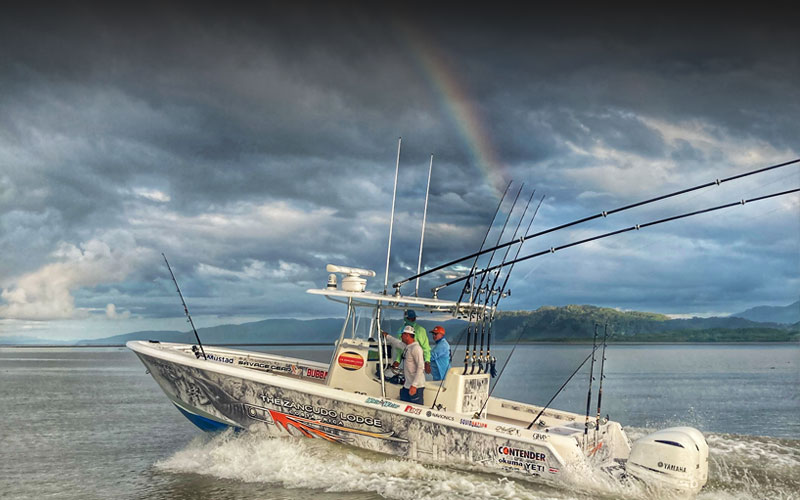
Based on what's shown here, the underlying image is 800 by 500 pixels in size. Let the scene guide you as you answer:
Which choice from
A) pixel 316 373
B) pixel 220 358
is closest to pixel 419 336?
pixel 316 373

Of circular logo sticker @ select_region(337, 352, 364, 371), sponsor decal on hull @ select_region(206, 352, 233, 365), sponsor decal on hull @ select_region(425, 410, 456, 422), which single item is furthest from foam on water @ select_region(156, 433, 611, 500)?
sponsor decal on hull @ select_region(206, 352, 233, 365)

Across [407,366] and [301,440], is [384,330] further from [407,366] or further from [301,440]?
[301,440]

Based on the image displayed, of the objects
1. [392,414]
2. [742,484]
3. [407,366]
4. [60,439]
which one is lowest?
[60,439]

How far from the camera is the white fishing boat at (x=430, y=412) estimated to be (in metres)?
9.23

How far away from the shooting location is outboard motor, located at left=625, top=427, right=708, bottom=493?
8.74m

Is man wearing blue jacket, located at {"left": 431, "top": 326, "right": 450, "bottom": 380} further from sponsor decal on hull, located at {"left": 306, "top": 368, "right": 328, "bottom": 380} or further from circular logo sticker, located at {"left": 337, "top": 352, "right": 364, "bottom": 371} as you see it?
sponsor decal on hull, located at {"left": 306, "top": 368, "right": 328, "bottom": 380}

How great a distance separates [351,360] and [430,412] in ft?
5.92

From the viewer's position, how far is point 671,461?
877cm

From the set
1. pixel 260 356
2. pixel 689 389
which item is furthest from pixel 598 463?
pixel 689 389

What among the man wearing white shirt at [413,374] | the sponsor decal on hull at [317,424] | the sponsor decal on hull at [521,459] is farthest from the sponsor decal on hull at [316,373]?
the sponsor decal on hull at [521,459]

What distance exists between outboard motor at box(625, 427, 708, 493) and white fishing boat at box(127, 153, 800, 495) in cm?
1

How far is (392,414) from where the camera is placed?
10.3 meters

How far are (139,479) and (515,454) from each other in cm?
659

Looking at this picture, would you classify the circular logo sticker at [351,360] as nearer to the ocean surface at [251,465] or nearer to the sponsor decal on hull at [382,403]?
the sponsor decal on hull at [382,403]
